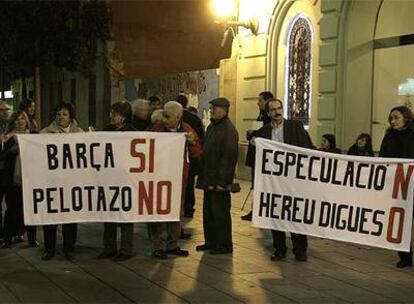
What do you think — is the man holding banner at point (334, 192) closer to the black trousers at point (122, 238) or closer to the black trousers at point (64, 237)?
the black trousers at point (122, 238)

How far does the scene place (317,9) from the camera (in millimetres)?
14008

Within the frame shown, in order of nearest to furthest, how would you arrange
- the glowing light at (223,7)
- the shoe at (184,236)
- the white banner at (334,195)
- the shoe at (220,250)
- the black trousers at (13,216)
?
1. the white banner at (334,195)
2. the shoe at (220,250)
3. the black trousers at (13,216)
4. the shoe at (184,236)
5. the glowing light at (223,7)

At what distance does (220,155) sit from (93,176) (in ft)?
4.61

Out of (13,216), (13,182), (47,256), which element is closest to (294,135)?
(47,256)

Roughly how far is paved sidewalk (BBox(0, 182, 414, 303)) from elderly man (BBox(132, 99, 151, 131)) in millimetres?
1826

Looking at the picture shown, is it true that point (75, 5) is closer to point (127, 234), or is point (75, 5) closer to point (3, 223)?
point (3, 223)

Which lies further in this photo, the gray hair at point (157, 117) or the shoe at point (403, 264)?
the gray hair at point (157, 117)

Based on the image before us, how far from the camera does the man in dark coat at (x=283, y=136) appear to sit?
7.74 m

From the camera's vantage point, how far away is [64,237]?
7.93 metres

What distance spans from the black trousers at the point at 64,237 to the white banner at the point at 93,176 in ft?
1.02

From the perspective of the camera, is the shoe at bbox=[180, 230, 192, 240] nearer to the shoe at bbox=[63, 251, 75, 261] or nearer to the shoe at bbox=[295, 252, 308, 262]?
the shoe at bbox=[63, 251, 75, 261]

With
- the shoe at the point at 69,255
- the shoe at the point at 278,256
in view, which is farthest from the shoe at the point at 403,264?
the shoe at the point at 69,255

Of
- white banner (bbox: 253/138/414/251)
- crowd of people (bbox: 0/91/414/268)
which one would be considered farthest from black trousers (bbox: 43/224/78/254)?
white banner (bbox: 253/138/414/251)

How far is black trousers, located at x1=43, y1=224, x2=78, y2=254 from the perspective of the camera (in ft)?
25.7
